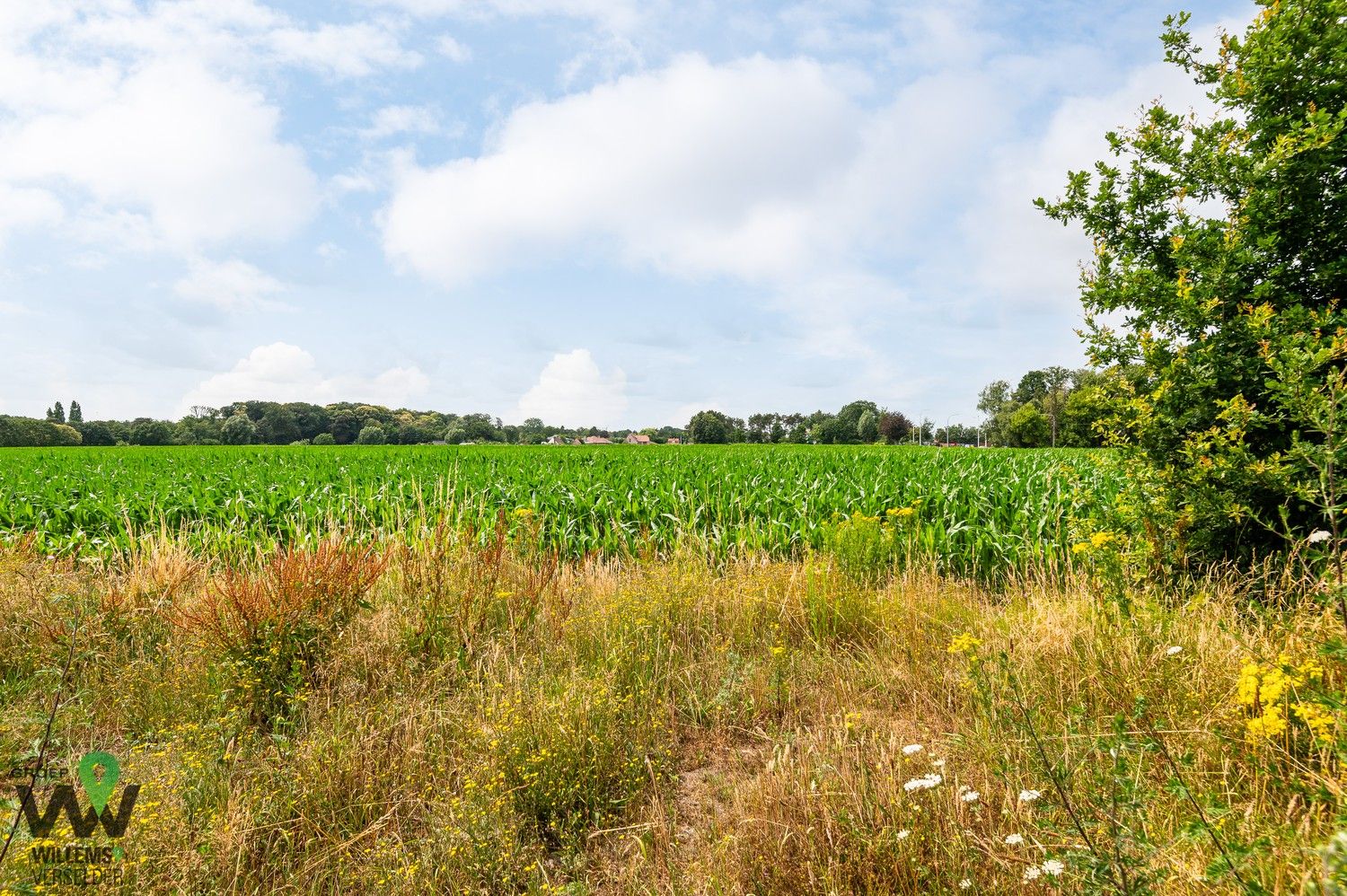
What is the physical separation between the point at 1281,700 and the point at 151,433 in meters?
113

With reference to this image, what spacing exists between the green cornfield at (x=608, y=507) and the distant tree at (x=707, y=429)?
351 feet

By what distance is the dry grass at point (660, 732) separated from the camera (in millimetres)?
2322

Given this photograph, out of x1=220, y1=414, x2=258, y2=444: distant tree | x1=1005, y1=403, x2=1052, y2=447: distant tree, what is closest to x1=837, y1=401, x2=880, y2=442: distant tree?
x1=1005, y1=403, x2=1052, y2=447: distant tree

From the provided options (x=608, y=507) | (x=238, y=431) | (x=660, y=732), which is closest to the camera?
(x=660, y=732)

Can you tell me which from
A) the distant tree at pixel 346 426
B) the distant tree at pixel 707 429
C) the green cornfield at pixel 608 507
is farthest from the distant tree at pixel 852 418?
the green cornfield at pixel 608 507

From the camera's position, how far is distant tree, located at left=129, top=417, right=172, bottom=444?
270ft

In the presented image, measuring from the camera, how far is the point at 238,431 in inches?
3435

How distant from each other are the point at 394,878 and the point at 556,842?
0.73 meters

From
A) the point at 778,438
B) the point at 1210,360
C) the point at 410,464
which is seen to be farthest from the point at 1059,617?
the point at 778,438

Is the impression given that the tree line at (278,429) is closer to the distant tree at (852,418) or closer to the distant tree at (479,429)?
the distant tree at (479,429)

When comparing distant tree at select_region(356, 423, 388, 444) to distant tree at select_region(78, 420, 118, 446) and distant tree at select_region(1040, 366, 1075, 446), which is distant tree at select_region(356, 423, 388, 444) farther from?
distant tree at select_region(1040, 366, 1075, 446)

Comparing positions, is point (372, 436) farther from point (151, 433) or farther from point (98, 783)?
point (98, 783)

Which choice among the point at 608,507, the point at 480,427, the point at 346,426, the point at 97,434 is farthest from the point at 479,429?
the point at 608,507

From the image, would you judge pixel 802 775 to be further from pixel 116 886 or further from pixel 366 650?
pixel 366 650
